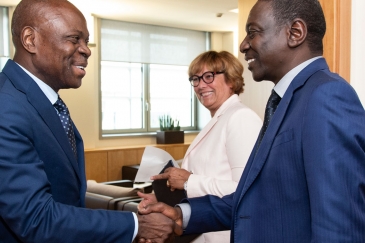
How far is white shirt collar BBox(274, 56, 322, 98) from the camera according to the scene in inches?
51.3

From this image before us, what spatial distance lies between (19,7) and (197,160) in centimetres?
111

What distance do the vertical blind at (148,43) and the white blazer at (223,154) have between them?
5.82 m

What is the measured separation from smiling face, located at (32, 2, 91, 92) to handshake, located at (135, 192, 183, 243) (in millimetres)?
615

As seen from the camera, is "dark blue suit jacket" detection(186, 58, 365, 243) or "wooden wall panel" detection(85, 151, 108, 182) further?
"wooden wall panel" detection(85, 151, 108, 182)

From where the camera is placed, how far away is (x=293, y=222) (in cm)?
120

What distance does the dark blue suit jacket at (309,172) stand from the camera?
1070mm

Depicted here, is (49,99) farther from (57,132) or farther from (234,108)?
(234,108)

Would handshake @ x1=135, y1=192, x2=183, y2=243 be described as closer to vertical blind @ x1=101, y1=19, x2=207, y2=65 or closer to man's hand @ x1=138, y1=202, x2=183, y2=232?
man's hand @ x1=138, y1=202, x2=183, y2=232

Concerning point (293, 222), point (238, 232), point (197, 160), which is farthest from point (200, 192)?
point (293, 222)

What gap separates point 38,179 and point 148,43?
23.2ft

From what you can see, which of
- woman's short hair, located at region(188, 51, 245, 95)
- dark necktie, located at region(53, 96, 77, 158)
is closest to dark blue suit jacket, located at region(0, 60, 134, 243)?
dark necktie, located at region(53, 96, 77, 158)

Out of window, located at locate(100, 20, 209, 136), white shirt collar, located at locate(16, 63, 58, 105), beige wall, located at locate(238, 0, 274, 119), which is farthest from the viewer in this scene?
window, located at locate(100, 20, 209, 136)

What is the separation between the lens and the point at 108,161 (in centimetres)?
744

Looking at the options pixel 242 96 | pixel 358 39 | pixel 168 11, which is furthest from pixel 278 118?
pixel 168 11
